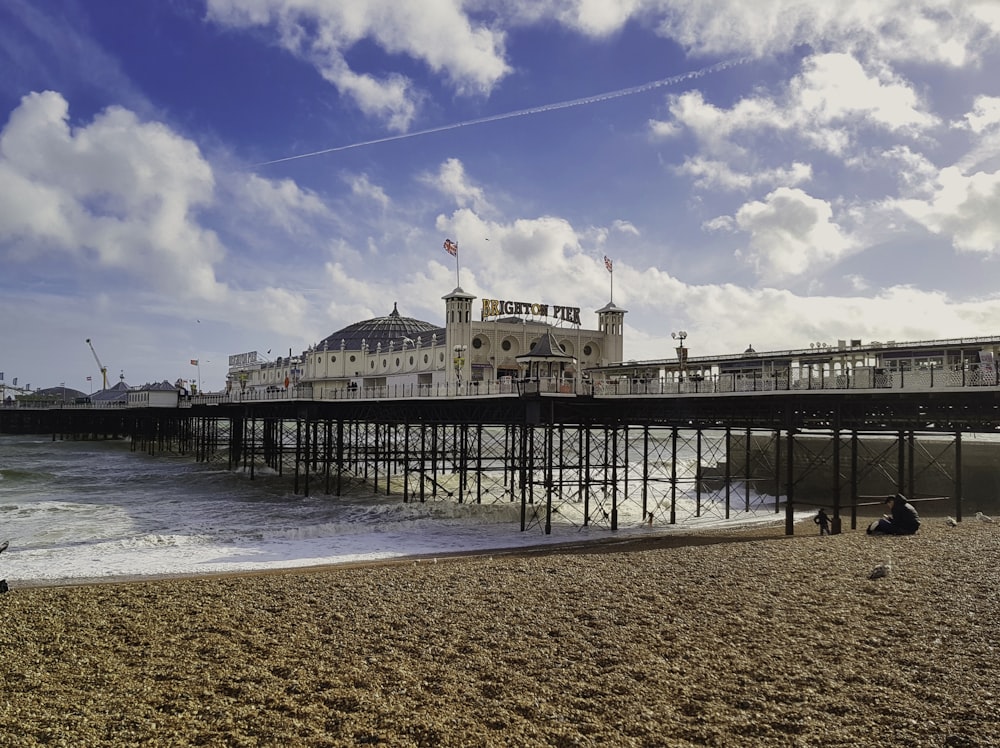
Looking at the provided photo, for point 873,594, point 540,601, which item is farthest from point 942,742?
point 540,601

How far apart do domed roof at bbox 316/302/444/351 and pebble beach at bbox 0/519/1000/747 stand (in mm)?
53361

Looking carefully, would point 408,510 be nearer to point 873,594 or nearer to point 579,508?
point 579,508


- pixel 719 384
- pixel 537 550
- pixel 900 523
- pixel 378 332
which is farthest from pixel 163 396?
pixel 900 523

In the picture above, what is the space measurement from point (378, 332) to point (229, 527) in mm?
44150

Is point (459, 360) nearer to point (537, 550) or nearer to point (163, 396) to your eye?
point (537, 550)

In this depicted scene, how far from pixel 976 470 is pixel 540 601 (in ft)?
124

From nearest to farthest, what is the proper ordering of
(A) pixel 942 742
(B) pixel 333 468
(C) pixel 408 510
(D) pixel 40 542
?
(A) pixel 942 742
(D) pixel 40 542
(C) pixel 408 510
(B) pixel 333 468

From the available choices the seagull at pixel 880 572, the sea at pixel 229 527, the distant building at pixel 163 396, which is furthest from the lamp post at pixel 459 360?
the distant building at pixel 163 396

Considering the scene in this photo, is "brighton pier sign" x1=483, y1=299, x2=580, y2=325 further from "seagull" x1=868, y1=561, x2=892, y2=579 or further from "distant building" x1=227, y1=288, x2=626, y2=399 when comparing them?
"seagull" x1=868, y1=561, x2=892, y2=579

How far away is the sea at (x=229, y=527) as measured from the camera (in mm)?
22703

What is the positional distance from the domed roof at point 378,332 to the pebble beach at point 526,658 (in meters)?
53.4

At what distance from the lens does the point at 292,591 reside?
1536cm

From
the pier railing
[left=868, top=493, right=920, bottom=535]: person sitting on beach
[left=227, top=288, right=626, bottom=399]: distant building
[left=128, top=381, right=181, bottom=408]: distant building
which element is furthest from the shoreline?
[left=128, top=381, right=181, bottom=408]: distant building

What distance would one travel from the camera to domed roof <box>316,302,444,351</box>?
70.3 metres
